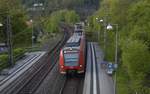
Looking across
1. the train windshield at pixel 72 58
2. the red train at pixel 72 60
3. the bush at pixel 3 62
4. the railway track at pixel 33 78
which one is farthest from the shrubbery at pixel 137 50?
the bush at pixel 3 62

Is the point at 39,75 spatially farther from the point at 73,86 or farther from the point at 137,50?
the point at 137,50

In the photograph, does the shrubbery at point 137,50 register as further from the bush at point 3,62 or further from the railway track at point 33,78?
the bush at point 3,62

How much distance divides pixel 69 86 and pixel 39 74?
7.38 meters

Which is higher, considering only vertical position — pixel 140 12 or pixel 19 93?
pixel 140 12

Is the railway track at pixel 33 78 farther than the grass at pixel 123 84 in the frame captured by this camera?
Yes

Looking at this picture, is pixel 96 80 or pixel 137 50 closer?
pixel 137 50

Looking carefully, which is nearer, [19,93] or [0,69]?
[19,93]

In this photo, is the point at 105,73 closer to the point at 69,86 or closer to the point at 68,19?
the point at 69,86

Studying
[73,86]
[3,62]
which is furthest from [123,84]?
[3,62]

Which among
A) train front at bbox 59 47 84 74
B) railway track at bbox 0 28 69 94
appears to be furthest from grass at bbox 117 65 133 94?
railway track at bbox 0 28 69 94

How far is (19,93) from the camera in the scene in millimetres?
36531

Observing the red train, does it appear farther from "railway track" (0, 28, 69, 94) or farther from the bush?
the bush

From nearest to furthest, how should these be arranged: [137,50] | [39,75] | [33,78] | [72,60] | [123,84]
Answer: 1. [137,50]
2. [123,84]
3. [72,60]
4. [33,78]
5. [39,75]

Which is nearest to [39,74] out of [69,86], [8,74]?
[8,74]
